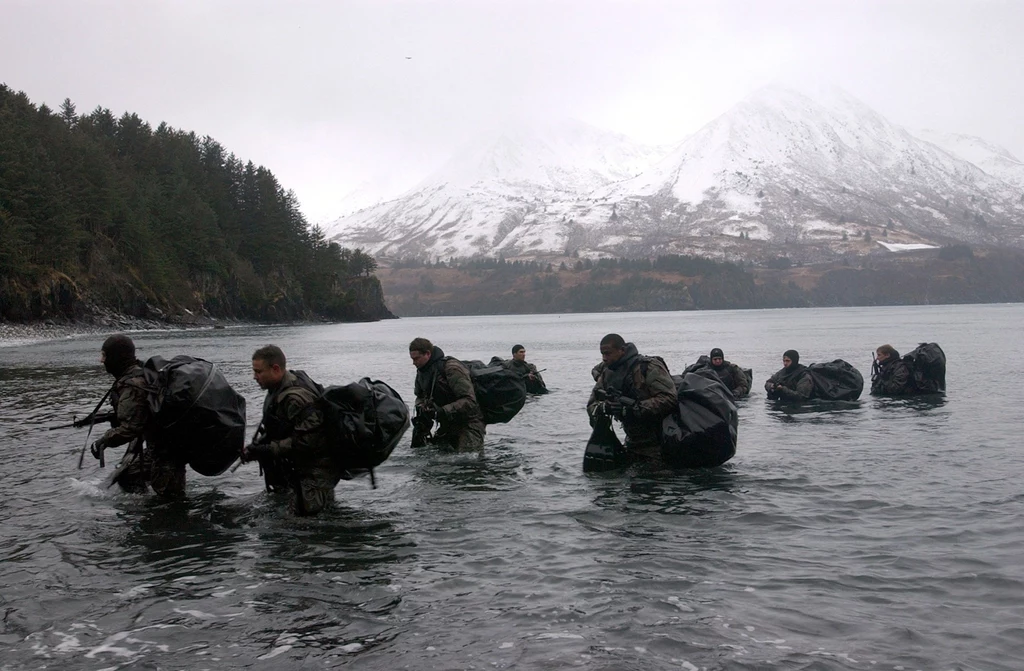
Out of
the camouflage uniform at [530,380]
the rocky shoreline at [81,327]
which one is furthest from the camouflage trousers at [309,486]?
the rocky shoreline at [81,327]

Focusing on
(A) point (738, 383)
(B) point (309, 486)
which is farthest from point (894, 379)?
(B) point (309, 486)

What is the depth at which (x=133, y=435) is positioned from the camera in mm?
9867

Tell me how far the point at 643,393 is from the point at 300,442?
4.88 m

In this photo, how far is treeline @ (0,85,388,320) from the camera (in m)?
67.1

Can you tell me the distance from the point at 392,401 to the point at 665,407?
393 centimetres

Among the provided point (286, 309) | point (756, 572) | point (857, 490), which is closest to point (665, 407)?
point (857, 490)

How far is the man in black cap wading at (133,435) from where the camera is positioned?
9.85 meters

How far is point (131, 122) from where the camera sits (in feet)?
367

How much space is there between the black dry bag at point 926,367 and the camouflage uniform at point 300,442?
1851 centimetres

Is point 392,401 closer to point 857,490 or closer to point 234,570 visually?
point 234,570

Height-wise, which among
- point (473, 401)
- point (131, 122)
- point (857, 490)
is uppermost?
point (131, 122)

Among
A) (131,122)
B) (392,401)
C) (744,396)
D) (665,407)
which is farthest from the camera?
(131,122)

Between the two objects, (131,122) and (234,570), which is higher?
(131,122)

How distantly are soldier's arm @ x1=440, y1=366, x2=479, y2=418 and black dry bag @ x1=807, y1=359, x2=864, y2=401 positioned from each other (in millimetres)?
12434
